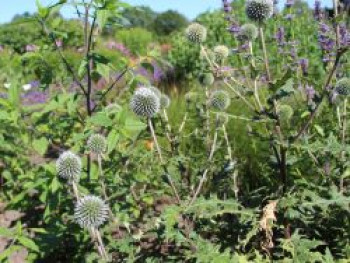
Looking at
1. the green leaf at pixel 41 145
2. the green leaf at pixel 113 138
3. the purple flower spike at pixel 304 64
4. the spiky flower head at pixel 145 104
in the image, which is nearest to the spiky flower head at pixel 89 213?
the green leaf at pixel 113 138

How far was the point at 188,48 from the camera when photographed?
31.4ft

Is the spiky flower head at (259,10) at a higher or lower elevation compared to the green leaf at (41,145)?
higher

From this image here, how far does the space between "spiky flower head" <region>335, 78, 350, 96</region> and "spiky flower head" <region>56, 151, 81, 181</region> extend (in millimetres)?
1263

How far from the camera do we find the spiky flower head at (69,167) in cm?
222

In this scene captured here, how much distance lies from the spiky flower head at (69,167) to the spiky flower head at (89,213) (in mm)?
119

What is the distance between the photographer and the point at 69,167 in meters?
2.24

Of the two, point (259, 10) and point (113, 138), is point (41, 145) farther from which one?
point (259, 10)

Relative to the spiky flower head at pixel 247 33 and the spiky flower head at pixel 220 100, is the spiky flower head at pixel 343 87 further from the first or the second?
the spiky flower head at pixel 220 100

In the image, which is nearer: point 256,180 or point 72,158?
point 72,158

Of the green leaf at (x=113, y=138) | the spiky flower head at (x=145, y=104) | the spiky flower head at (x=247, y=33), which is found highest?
the spiky flower head at (x=247, y=33)

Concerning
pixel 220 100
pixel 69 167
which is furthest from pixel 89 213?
pixel 220 100

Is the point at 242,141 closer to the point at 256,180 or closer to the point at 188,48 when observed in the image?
the point at 256,180

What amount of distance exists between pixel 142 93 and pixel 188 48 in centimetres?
726

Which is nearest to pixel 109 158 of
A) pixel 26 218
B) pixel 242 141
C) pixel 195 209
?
pixel 195 209
